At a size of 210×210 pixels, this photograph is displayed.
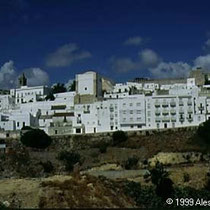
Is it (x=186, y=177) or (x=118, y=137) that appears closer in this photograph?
(x=186, y=177)

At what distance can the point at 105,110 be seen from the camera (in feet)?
242

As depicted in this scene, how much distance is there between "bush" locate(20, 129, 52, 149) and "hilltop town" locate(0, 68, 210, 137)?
324 inches

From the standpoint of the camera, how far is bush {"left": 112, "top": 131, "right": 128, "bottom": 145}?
215 ft

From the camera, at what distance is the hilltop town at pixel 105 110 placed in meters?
70.9

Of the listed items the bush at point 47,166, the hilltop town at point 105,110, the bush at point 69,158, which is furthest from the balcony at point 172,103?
the bush at point 47,166

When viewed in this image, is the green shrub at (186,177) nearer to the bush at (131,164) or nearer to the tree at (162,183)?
the tree at (162,183)

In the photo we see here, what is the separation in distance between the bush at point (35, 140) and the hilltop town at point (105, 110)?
8.23 metres

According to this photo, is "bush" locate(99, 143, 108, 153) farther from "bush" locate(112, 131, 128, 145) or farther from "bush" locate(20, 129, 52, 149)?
"bush" locate(20, 129, 52, 149)

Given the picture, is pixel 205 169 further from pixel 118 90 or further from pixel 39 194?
pixel 118 90

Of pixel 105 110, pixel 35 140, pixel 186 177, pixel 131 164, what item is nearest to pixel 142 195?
pixel 186 177

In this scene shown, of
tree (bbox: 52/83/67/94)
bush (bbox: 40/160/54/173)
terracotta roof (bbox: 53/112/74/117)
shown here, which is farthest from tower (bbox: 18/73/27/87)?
bush (bbox: 40/160/54/173)

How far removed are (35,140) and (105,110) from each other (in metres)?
13.1

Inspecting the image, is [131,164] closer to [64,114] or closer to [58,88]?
[64,114]

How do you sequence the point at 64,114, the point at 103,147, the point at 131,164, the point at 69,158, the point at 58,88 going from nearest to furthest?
the point at 131,164, the point at 69,158, the point at 103,147, the point at 64,114, the point at 58,88
